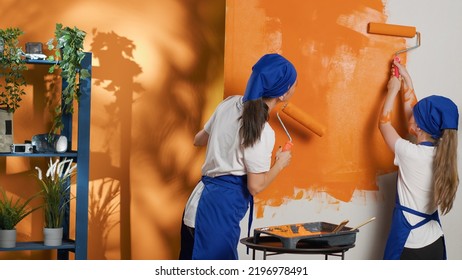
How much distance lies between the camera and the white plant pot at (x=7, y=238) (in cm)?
381

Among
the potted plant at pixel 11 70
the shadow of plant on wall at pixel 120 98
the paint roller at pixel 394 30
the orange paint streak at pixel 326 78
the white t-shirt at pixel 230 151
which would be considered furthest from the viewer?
the shadow of plant on wall at pixel 120 98

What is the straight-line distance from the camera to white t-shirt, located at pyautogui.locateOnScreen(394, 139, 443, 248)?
3830 millimetres

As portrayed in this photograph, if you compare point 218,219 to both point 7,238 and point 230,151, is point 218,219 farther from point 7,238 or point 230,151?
point 7,238

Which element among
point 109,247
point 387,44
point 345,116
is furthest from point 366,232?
point 109,247

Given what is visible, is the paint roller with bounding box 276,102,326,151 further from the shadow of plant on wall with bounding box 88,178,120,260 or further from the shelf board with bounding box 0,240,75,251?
the shelf board with bounding box 0,240,75,251

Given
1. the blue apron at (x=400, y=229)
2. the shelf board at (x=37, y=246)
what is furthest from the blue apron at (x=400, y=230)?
the shelf board at (x=37, y=246)

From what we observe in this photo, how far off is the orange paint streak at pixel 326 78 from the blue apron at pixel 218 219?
23.4 inches

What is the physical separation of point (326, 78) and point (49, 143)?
146 cm

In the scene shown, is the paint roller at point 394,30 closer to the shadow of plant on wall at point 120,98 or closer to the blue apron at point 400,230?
the blue apron at point 400,230

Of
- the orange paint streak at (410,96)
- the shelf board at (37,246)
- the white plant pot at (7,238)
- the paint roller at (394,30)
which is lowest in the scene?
the shelf board at (37,246)

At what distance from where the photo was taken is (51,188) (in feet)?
12.8

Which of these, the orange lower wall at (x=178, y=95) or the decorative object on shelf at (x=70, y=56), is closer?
the decorative object on shelf at (x=70, y=56)

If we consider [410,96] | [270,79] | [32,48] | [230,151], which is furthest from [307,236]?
[32,48]

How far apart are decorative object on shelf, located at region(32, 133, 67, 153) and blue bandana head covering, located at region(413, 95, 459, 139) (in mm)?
1786
